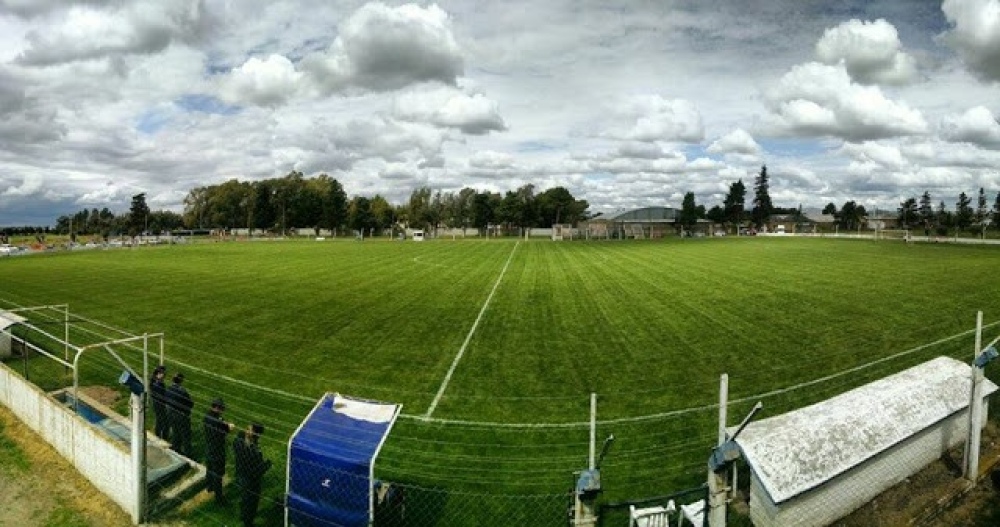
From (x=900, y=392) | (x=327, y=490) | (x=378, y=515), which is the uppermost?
(x=900, y=392)

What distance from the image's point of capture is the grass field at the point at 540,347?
422 inches

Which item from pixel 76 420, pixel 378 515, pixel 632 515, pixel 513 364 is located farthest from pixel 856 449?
pixel 76 420

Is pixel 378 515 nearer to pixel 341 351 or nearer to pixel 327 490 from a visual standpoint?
pixel 327 490

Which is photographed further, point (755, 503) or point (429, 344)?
point (429, 344)

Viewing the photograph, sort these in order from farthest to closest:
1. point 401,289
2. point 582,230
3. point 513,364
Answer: point 582,230, point 401,289, point 513,364

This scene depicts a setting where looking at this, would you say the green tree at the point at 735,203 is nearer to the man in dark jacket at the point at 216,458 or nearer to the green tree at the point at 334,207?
the green tree at the point at 334,207

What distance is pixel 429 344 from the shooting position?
18.4m

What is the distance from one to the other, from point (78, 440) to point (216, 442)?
251cm

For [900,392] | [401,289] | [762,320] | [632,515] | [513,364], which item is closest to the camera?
[632,515]

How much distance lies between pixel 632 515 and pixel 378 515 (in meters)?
3.31

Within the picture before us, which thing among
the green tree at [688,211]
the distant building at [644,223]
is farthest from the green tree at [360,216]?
the green tree at [688,211]

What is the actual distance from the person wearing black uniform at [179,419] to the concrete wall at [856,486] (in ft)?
28.4

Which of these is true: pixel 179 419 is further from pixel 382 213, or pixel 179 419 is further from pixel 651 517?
pixel 382 213

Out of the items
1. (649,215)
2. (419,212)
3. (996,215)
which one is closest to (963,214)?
(996,215)
